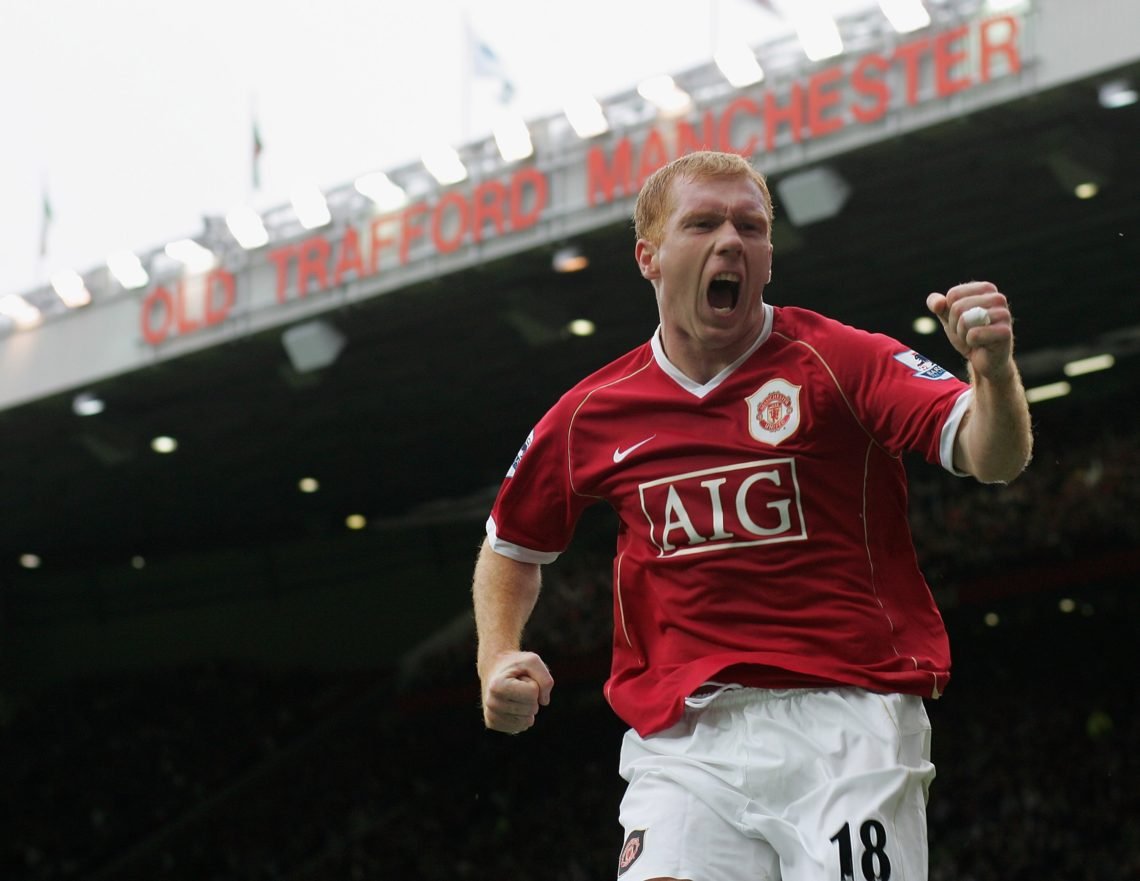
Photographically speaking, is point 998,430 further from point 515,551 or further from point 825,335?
point 515,551

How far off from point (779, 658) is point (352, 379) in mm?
18023

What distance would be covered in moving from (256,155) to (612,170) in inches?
260

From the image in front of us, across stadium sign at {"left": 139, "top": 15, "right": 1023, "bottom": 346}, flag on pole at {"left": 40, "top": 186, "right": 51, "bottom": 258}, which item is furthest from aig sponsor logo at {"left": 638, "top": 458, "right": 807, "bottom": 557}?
flag on pole at {"left": 40, "top": 186, "right": 51, "bottom": 258}

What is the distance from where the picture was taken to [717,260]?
3295 mm

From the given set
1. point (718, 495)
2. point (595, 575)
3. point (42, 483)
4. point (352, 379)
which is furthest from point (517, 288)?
point (718, 495)

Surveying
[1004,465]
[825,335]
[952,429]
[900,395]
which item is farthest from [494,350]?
[1004,465]

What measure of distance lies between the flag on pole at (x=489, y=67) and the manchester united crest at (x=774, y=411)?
14924 millimetres

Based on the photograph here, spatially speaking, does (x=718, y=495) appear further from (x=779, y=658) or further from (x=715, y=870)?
(x=715, y=870)

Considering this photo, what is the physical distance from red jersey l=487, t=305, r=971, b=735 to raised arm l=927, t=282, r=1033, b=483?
18 cm

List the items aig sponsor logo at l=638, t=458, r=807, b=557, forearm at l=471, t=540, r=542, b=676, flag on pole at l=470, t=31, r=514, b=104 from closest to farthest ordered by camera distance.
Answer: aig sponsor logo at l=638, t=458, r=807, b=557 < forearm at l=471, t=540, r=542, b=676 < flag on pole at l=470, t=31, r=514, b=104

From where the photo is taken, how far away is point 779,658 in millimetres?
3166

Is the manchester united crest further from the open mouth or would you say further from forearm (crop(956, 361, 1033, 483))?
forearm (crop(956, 361, 1033, 483))

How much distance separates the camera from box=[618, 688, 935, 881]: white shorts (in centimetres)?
296

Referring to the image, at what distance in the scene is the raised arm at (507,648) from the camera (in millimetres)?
3115
